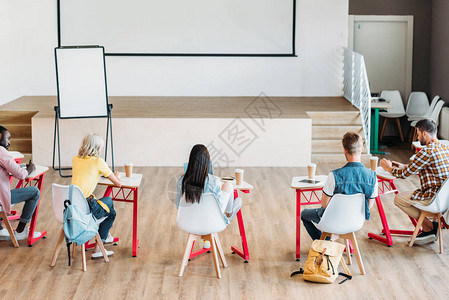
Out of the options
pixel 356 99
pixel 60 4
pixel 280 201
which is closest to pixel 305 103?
pixel 356 99

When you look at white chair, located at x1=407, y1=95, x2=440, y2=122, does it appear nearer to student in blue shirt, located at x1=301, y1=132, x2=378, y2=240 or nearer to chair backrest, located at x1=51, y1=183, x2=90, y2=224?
student in blue shirt, located at x1=301, y1=132, x2=378, y2=240

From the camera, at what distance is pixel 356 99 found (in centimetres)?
1013

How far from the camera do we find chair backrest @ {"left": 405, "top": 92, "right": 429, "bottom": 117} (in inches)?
437

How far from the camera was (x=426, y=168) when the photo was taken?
5.48 meters

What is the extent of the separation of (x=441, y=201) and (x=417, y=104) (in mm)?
6067

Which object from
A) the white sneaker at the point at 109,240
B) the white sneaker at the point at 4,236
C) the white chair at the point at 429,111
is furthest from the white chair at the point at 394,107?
the white sneaker at the point at 4,236

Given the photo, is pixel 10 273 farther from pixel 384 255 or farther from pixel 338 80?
pixel 338 80

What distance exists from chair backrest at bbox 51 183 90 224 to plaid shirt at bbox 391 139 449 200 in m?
2.69

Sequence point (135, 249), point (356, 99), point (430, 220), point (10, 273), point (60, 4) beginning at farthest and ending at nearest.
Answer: point (60, 4) → point (356, 99) → point (430, 220) → point (135, 249) → point (10, 273)

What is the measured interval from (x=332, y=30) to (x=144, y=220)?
593 cm

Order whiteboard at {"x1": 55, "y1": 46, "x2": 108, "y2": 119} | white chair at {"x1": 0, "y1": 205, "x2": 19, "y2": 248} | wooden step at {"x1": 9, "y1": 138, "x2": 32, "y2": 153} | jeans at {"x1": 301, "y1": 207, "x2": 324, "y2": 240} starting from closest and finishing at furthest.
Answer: jeans at {"x1": 301, "y1": 207, "x2": 324, "y2": 240} < white chair at {"x1": 0, "y1": 205, "x2": 19, "y2": 248} < whiteboard at {"x1": 55, "y1": 46, "x2": 108, "y2": 119} < wooden step at {"x1": 9, "y1": 138, "x2": 32, "y2": 153}

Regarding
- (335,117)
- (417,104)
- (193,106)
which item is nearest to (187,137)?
Result: (193,106)

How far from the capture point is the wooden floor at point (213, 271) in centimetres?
477

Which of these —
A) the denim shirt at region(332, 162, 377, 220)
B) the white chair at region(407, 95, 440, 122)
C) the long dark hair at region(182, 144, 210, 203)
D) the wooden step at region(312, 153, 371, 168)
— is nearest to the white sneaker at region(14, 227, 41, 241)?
the long dark hair at region(182, 144, 210, 203)
